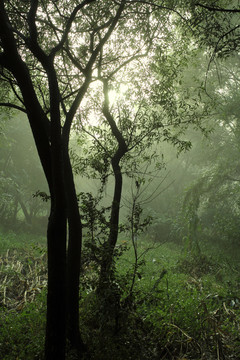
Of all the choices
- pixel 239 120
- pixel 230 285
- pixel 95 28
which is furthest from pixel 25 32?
pixel 239 120

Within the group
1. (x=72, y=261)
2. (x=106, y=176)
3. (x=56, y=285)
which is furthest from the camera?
(x=106, y=176)

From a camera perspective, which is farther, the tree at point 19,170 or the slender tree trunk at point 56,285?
the tree at point 19,170

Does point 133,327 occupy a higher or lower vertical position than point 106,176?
lower

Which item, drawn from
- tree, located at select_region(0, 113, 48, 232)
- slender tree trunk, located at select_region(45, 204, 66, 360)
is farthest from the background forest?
tree, located at select_region(0, 113, 48, 232)

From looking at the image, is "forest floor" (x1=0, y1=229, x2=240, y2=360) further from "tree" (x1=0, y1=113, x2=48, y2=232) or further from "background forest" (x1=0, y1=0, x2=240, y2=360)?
"tree" (x1=0, y1=113, x2=48, y2=232)

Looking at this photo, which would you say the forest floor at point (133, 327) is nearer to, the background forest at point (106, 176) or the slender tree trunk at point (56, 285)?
the background forest at point (106, 176)

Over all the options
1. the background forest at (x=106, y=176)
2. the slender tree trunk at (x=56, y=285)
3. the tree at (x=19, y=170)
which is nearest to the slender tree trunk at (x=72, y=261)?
the background forest at (x=106, y=176)

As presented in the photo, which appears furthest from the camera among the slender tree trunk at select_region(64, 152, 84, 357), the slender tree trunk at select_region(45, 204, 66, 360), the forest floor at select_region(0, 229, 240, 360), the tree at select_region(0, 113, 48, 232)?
the tree at select_region(0, 113, 48, 232)

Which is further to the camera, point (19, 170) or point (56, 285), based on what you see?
point (19, 170)

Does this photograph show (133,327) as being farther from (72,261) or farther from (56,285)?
(56,285)

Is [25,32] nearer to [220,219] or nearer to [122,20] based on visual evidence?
[122,20]

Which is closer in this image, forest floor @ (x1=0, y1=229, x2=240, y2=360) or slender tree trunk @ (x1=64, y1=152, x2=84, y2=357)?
slender tree trunk @ (x1=64, y1=152, x2=84, y2=357)

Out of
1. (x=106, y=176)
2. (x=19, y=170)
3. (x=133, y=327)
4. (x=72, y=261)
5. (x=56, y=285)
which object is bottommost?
(x=133, y=327)

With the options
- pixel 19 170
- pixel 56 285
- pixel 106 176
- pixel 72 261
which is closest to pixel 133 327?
pixel 72 261
